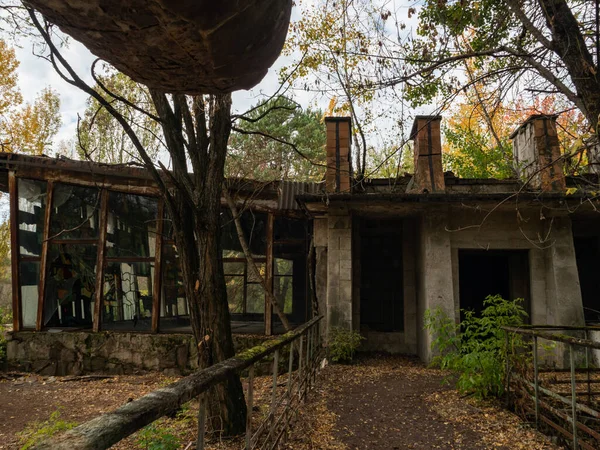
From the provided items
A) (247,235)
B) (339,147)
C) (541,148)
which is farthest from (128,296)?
(541,148)

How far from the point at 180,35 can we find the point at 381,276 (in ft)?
33.3

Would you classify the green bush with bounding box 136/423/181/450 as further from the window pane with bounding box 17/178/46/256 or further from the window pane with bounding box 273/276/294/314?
the window pane with bounding box 17/178/46/256

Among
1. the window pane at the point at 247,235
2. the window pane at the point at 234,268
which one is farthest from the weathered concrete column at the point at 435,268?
the window pane at the point at 234,268

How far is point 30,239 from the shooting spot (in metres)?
10.3

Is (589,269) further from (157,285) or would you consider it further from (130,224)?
(130,224)

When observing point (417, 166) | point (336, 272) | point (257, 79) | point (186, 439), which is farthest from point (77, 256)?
point (257, 79)

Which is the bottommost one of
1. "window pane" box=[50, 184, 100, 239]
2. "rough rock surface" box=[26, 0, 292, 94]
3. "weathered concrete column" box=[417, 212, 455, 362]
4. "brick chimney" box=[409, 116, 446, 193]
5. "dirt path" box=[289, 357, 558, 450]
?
"dirt path" box=[289, 357, 558, 450]

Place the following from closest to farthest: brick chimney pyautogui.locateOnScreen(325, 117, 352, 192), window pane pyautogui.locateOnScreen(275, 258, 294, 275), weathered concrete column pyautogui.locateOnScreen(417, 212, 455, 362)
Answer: weathered concrete column pyautogui.locateOnScreen(417, 212, 455, 362)
brick chimney pyautogui.locateOnScreen(325, 117, 352, 192)
window pane pyautogui.locateOnScreen(275, 258, 294, 275)

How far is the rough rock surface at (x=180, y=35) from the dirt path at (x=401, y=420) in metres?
3.75

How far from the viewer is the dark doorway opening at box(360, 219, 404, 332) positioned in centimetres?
1032

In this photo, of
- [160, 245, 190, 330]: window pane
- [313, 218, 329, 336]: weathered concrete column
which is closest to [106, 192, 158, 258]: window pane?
[160, 245, 190, 330]: window pane

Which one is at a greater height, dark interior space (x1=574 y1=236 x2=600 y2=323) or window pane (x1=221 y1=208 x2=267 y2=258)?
window pane (x1=221 y1=208 x2=267 y2=258)

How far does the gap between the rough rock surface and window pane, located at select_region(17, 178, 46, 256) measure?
10.9m

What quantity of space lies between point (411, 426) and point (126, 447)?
327 centimetres
